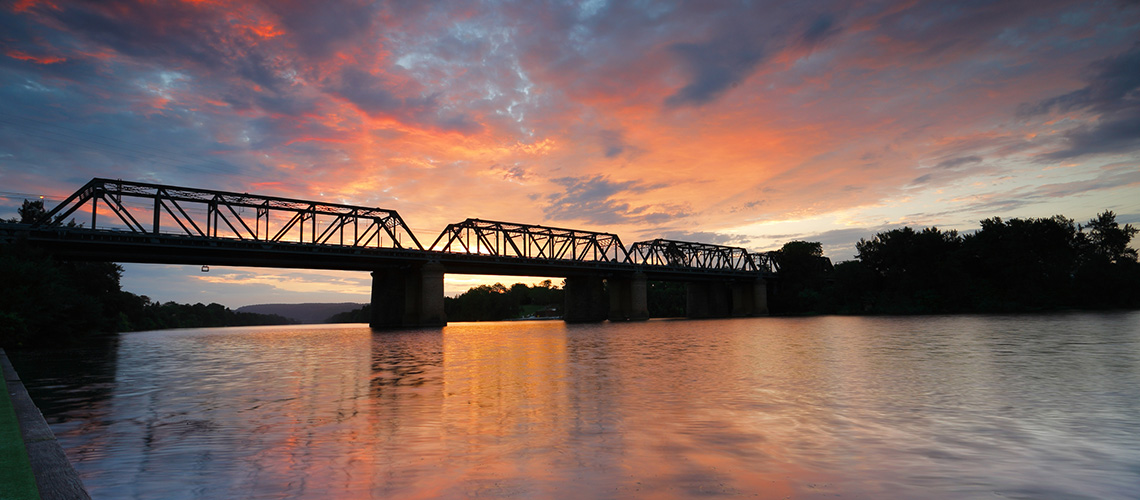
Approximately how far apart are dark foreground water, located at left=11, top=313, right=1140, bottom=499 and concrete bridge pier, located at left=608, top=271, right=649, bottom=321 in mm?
112752

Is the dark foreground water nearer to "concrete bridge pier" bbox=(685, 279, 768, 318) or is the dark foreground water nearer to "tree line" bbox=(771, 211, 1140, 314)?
"tree line" bbox=(771, 211, 1140, 314)

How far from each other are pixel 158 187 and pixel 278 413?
83.0 meters

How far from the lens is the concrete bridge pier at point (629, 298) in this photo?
132250mm

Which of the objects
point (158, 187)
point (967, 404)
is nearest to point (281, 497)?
point (967, 404)

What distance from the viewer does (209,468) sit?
305 inches

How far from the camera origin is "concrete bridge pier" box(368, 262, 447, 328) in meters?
94.9

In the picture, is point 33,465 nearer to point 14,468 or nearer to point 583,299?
point 14,468

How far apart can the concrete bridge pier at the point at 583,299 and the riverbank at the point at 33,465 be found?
12404cm

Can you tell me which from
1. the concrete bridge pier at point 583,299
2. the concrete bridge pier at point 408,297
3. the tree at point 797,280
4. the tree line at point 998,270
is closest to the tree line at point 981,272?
the tree line at point 998,270

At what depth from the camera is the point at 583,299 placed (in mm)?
134625

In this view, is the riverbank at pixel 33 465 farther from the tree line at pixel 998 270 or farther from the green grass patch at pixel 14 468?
the tree line at pixel 998 270

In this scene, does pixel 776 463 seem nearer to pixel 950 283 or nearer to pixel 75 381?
pixel 75 381

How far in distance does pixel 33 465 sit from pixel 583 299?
423 ft

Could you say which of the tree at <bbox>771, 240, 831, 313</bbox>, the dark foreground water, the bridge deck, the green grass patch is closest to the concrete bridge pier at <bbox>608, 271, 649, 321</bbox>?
the bridge deck
